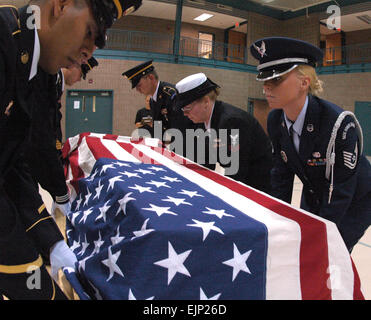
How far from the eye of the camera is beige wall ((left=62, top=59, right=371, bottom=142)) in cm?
1002

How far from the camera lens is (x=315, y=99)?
4.35ft

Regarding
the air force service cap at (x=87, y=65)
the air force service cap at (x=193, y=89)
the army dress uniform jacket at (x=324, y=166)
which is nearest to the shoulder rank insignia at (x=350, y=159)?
the army dress uniform jacket at (x=324, y=166)

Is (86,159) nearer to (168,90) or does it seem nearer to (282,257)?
(168,90)

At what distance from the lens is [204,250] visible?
84cm

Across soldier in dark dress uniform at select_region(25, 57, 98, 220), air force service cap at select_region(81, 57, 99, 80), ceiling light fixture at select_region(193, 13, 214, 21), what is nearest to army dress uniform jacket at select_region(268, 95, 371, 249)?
soldier in dark dress uniform at select_region(25, 57, 98, 220)

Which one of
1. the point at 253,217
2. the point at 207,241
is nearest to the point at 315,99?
the point at 253,217

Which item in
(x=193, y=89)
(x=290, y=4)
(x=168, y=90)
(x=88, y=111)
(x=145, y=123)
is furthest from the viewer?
(x=290, y=4)

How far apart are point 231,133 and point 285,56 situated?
53cm

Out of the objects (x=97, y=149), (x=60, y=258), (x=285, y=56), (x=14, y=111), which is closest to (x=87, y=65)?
(x=97, y=149)

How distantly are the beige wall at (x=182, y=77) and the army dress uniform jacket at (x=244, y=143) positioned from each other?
8.66 meters

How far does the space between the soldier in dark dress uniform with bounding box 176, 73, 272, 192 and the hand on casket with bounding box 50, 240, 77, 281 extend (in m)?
1.03

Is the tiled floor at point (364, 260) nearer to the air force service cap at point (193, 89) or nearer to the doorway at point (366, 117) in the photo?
the air force service cap at point (193, 89)

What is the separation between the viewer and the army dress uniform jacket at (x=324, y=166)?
1196mm
